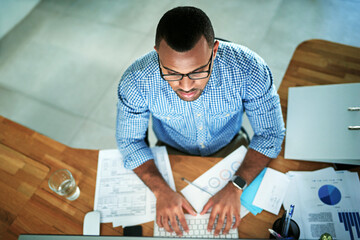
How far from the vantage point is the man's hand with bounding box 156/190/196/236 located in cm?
106

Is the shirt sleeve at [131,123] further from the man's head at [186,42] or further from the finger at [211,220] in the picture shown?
the finger at [211,220]

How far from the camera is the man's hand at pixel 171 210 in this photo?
1.06m

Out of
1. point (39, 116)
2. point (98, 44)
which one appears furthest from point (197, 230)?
point (98, 44)

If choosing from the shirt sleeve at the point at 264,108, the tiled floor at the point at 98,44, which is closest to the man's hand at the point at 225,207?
the shirt sleeve at the point at 264,108

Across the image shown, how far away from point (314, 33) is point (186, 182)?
90.1 inches

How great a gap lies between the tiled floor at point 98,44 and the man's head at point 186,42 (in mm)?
1393

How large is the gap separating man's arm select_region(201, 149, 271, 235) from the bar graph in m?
0.33

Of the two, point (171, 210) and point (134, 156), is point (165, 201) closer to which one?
point (171, 210)

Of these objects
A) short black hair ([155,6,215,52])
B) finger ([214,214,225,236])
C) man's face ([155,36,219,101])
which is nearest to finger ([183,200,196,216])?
finger ([214,214,225,236])

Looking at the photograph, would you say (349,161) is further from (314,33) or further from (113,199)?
(314,33)

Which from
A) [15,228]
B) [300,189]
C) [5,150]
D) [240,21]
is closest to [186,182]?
[300,189]

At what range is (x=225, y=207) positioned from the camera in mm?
1058

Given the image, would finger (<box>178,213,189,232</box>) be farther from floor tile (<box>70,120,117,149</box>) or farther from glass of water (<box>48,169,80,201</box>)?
floor tile (<box>70,120,117,149</box>)

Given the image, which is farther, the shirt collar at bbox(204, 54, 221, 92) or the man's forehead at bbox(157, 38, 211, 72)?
the shirt collar at bbox(204, 54, 221, 92)
